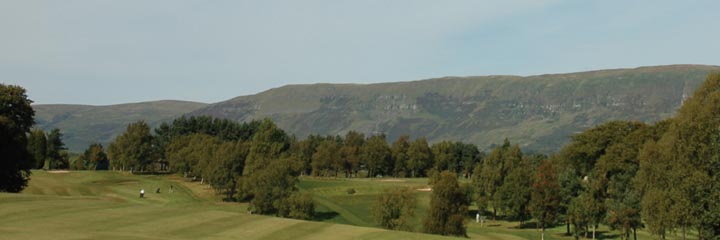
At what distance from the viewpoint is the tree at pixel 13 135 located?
73688mm

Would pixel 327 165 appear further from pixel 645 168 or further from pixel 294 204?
pixel 645 168

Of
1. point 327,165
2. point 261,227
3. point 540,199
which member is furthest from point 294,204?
point 327,165

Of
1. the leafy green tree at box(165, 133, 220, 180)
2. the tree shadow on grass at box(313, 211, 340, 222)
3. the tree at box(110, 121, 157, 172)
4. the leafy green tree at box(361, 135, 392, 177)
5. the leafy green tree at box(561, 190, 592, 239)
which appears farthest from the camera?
the leafy green tree at box(361, 135, 392, 177)

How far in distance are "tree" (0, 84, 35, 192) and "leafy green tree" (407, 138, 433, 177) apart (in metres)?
111

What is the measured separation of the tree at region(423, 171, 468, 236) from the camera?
73.4 meters

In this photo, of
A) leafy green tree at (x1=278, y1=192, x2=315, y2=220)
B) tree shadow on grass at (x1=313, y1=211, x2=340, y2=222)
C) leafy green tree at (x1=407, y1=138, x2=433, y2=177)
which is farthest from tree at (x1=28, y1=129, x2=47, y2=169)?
leafy green tree at (x1=278, y1=192, x2=315, y2=220)

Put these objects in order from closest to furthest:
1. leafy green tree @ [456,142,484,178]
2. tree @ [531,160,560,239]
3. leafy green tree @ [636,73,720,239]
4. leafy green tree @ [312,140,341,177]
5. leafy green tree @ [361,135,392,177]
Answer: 1. leafy green tree @ [636,73,720,239]
2. tree @ [531,160,560,239]
3. leafy green tree @ [312,140,341,177]
4. leafy green tree @ [361,135,392,177]
5. leafy green tree @ [456,142,484,178]

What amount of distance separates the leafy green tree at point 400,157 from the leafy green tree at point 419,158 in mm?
1880

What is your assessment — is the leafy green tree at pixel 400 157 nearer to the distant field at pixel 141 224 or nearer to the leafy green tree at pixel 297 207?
the leafy green tree at pixel 297 207

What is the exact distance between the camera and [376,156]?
179125mm

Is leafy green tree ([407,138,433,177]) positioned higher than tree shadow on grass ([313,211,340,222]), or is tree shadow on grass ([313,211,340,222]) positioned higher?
leafy green tree ([407,138,433,177])

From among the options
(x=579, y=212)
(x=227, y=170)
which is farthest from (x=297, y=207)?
(x=579, y=212)

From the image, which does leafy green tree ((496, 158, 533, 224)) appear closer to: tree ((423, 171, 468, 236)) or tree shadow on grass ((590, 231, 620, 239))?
tree shadow on grass ((590, 231, 620, 239))

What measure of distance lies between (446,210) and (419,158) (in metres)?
104
